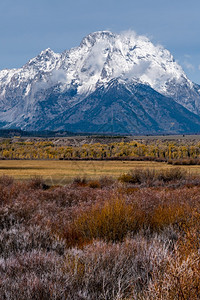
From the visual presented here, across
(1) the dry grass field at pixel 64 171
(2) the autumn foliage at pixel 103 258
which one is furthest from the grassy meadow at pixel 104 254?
(1) the dry grass field at pixel 64 171

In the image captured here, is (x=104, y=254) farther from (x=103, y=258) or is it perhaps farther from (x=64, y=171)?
(x=64, y=171)

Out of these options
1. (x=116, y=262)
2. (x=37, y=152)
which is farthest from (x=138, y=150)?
(x=116, y=262)

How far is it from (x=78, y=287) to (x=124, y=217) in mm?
3530

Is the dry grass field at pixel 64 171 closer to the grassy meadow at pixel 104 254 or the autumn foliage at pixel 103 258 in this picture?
the grassy meadow at pixel 104 254

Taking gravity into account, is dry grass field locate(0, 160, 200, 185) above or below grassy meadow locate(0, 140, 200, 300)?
below

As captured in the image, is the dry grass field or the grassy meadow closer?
the grassy meadow

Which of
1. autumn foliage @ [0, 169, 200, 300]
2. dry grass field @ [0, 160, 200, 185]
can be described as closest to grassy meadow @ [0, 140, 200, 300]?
autumn foliage @ [0, 169, 200, 300]

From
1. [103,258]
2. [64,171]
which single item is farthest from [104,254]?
[64,171]

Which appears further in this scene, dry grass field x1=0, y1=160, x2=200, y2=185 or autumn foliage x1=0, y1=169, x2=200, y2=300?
dry grass field x1=0, y1=160, x2=200, y2=185

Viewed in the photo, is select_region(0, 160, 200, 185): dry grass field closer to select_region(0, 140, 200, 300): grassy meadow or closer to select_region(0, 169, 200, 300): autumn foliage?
select_region(0, 140, 200, 300): grassy meadow

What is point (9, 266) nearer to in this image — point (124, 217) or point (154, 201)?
point (124, 217)

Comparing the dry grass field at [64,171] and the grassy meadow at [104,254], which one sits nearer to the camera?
the grassy meadow at [104,254]

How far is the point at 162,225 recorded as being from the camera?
764 centimetres

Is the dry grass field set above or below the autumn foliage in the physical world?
below
